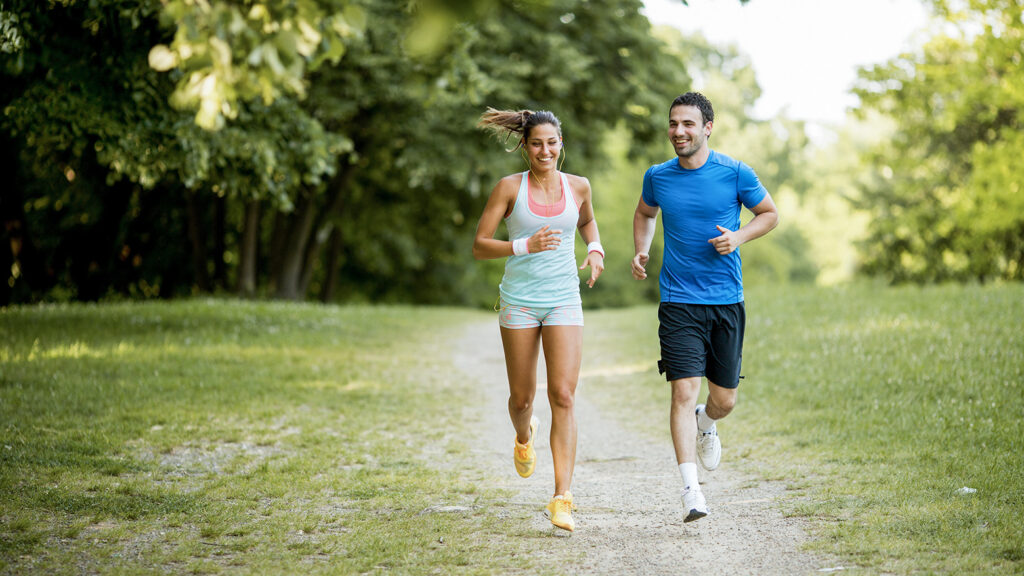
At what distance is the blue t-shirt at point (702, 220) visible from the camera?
224 inches

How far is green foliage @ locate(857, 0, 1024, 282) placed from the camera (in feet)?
70.0

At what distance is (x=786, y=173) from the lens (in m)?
70.1

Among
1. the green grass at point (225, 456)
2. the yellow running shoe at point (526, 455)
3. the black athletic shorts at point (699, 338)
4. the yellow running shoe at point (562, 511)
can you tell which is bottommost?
the green grass at point (225, 456)

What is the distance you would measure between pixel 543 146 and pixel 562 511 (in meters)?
2.10

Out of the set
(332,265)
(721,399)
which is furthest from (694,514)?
(332,265)

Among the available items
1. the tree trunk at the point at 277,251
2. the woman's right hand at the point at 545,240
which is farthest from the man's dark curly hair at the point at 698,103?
the tree trunk at the point at 277,251

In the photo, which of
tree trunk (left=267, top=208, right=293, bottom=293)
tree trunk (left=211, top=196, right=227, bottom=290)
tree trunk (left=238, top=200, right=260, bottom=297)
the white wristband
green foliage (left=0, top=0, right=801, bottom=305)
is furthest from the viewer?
tree trunk (left=211, top=196, right=227, bottom=290)

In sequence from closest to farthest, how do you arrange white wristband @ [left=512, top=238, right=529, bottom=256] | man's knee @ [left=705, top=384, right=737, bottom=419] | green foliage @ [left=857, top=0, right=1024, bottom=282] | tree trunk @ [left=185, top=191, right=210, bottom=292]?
white wristband @ [left=512, top=238, right=529, bottom=256] → man's knee @ [left=705, top=384, right=737, bottom=419] → green foliage @ [left=857, top=0, right=1024, bottom=282] → tree trunk @ [left=185, top=191, right=210, bottom=292]

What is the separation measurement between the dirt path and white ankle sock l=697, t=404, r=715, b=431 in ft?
1.57

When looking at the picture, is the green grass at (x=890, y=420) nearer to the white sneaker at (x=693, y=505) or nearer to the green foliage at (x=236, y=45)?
the white sneaker at (x=693, y=505)

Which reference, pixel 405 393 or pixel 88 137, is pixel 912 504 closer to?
pixel 405 393

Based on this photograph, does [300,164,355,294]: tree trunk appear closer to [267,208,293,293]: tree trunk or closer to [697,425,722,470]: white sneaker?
[267,208,293,293]: tree trunk

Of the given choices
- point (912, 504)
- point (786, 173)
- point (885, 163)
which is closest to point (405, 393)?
point (912, 504)

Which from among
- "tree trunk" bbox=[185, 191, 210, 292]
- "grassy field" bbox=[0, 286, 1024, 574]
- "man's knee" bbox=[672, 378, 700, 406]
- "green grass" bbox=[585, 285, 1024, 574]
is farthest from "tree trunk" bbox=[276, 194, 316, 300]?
"man's knee" bbox=[672, 378, 700, 406]
